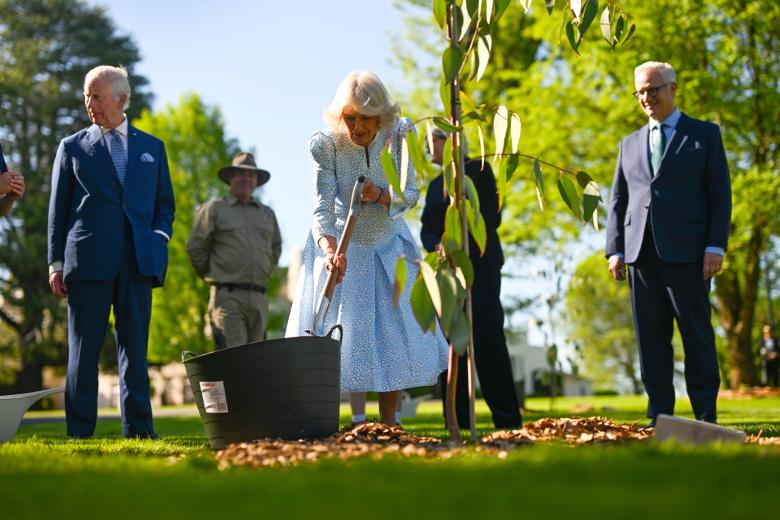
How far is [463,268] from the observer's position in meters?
3.70

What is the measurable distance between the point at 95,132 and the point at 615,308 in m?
47.0

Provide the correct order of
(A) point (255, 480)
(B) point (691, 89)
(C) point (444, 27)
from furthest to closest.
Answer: (B) point (691, 89) → (C) point (444, 27) → (A) point (255, 480)

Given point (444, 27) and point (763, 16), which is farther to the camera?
point (763, 16)

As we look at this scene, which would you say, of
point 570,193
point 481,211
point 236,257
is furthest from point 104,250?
point 236,257

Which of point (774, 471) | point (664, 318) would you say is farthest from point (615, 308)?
point (774, 471)

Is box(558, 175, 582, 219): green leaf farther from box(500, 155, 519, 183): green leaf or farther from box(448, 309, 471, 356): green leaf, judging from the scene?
box(448, 309, 471, 356): green leaf

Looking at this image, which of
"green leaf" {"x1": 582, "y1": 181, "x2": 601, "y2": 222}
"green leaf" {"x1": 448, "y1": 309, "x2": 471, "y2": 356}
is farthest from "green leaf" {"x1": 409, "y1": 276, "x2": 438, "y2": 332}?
"green leaf" {"x1": 582, "y1": 181, "x2": 601, "y2": 222}

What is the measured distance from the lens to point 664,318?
5730mm

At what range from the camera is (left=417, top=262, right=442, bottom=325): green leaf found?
3.48m

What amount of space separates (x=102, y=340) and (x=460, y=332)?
2798 mm

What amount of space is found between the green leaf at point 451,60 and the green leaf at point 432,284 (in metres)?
0.75

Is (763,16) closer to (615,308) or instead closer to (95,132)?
(95,132)

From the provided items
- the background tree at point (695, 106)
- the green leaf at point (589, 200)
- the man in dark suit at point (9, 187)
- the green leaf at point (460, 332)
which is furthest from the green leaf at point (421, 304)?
the background tree at point (695, 106)

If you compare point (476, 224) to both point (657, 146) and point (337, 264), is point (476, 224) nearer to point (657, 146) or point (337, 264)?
point (337, 264)
